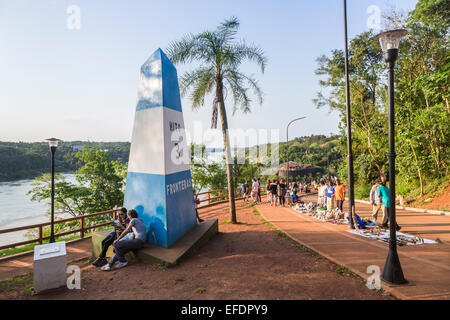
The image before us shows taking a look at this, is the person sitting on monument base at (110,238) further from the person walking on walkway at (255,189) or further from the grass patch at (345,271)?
the person walking on walkway at (255,189)

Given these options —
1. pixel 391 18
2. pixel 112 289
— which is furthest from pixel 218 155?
pixel 112 289

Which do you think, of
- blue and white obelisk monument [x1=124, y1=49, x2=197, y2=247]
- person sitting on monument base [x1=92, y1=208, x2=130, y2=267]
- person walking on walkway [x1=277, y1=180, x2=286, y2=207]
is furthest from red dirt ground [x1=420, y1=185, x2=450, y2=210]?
person sitting on monument base [x1=92, y1=208, x2=130, y2=267]

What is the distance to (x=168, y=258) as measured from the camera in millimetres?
5207

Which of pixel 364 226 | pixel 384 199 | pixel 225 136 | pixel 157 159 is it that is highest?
pixel 225 136

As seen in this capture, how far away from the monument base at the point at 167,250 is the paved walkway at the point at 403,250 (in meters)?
2.99

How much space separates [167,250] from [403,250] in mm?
5700

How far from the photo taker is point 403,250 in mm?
5828

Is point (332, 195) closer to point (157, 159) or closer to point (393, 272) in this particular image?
point (393, 272)

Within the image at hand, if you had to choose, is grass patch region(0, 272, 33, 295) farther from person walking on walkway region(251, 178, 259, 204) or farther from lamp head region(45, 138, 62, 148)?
person walking on walkway region(251, 178, 259, 204)

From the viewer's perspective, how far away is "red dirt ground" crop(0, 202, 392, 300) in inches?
149

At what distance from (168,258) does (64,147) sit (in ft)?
165

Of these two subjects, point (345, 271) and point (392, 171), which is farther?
point (345, 271)

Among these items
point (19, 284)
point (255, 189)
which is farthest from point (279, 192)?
point (19, 284)

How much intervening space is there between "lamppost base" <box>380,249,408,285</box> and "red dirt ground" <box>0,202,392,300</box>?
442 mm
